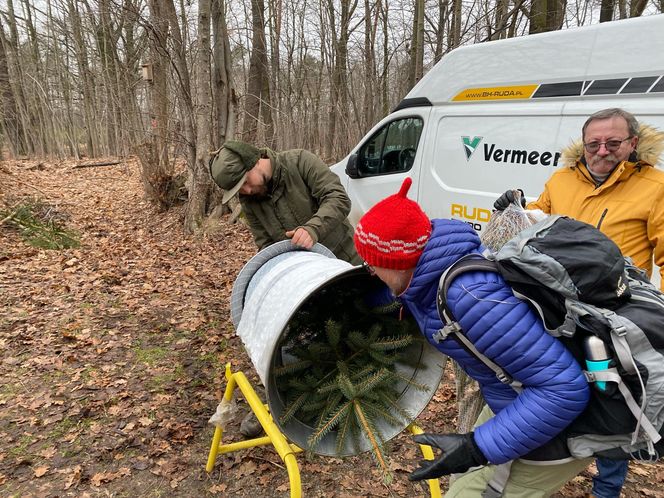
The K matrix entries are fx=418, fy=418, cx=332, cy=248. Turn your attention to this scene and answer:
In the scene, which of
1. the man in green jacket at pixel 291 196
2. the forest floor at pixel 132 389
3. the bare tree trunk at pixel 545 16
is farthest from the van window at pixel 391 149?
the bare tree trunk at pixel 545 16

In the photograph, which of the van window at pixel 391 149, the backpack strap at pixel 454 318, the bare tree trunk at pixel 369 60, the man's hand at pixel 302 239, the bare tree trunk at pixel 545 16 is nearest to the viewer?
the backpack strap at pixel 454 318

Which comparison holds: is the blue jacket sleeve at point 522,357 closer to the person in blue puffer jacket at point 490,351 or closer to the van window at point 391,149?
the person in blue puffer jacket at point 490,351

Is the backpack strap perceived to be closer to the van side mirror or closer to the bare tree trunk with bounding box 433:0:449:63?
the van side mirror

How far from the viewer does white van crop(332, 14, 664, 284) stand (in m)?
3.69

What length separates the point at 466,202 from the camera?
201 inches

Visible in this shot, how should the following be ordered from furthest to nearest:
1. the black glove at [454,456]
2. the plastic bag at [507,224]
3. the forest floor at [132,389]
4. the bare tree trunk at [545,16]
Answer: the bare tree trunk at [545,16]
the forest floor at [132,389]
the plastic bag at [507,224]
the black glove at [454,456]

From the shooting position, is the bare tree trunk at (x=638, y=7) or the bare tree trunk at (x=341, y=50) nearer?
the bare tree trunk at (x=638, y=7)

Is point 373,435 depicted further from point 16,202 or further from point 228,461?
point 16,202

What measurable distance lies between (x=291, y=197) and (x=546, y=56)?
3.24m

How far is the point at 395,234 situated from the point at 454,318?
337mm

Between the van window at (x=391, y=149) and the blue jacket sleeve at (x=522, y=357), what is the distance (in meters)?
4.72

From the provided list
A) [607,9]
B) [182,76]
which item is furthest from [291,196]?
[607,9]

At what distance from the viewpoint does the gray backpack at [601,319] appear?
1218 millimetres

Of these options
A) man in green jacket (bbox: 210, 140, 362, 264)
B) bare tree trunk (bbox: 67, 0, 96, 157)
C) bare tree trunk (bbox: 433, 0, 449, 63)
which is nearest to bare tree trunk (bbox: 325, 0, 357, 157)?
bare tree trunk (bbox: 433, 0, 449, 63)
